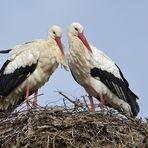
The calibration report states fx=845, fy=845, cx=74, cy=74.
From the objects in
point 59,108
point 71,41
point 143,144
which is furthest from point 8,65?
point 143,144

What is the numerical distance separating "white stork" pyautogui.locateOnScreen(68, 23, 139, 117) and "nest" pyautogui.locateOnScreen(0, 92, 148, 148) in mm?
1117

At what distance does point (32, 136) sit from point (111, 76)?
227 cm

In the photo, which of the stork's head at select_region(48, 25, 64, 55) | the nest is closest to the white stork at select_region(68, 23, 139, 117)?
the stork's head at select_region(48, 25, 64, 55)

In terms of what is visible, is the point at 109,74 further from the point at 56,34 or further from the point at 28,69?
the point at 28,69

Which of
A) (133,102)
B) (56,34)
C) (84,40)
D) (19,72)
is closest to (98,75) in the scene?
(84,40)

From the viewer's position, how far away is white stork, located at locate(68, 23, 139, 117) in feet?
38.3

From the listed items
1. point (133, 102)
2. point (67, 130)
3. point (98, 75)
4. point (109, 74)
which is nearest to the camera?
point (67, 130)

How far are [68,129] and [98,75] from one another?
177cm

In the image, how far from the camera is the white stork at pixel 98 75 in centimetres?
1168

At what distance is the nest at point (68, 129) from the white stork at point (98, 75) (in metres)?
1.12

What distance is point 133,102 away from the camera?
11.9 metres

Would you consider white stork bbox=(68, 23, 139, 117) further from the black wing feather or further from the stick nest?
the stick nest

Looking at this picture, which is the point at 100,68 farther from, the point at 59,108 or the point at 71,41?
the point at 59,108

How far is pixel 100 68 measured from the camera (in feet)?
38.4
